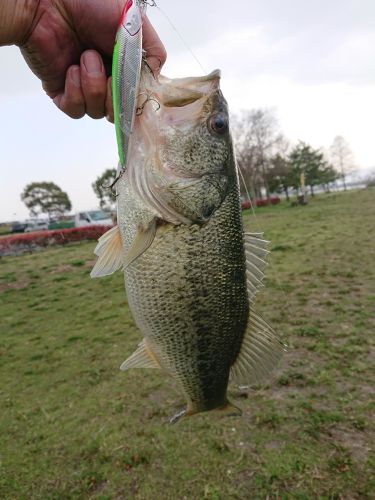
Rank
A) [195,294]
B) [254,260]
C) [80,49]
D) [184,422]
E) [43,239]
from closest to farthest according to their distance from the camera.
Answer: [195,294] < [254,260] < [80,49] < [184,422] < [43,239]

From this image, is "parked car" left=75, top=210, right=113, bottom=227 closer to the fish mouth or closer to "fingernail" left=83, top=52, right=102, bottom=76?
"fingernail" left=83, top=52, right=102, bottom=76

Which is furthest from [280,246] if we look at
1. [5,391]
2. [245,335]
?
[245,335]

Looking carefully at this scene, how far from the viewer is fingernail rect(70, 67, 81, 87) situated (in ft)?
6.26

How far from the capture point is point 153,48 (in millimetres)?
1829

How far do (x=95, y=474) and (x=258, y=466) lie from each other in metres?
1.42

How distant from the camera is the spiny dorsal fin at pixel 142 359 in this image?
75.0 inches

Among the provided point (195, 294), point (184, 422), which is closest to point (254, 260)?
point (195, 294)

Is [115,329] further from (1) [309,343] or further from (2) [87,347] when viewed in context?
(1) [309,343]

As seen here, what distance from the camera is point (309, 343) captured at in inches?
212

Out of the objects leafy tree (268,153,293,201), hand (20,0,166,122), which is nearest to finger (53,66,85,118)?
hand (20,0,166,122)

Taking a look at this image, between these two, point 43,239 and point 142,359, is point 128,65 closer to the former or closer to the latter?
point 142,359

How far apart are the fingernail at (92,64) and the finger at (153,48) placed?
0.24m

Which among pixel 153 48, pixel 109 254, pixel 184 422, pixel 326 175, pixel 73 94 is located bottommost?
pixel 184 422

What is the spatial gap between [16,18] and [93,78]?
17.7 inches
